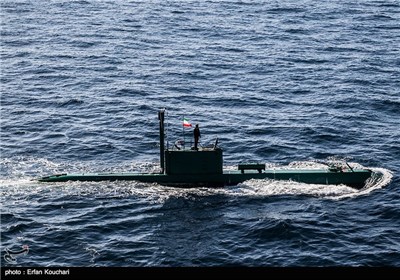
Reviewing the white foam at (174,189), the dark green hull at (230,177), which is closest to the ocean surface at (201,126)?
the white foam at (174,189)

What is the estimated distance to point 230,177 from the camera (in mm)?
54156

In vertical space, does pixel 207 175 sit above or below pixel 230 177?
above

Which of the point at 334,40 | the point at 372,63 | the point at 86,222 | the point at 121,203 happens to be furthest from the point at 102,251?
the point at 334,40

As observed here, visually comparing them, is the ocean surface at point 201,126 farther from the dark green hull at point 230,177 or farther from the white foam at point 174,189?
the dark green hull at point 230,177

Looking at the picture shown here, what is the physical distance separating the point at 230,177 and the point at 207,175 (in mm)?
1856

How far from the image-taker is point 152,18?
120 meters

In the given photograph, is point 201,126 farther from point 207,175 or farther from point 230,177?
point 230,177

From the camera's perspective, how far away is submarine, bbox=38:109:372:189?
5403 cm

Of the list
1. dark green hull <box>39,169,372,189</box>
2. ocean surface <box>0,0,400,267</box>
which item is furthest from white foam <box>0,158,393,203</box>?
dark green hull <box>39,169,372,189</box>

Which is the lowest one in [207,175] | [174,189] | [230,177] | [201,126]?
[174,189]

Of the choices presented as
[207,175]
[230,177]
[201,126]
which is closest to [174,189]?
[207,175]
